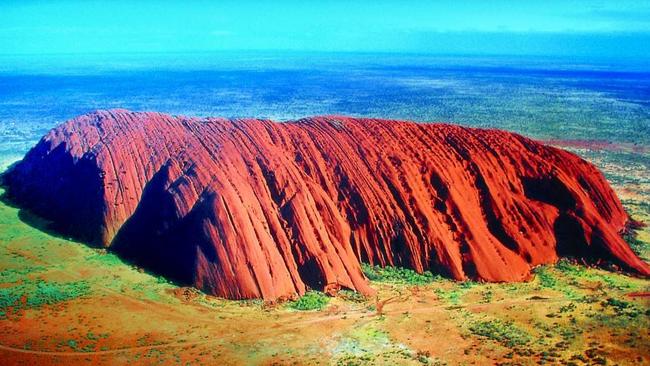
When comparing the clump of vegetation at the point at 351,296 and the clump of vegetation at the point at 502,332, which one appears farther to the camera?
the clump of vegetation at the point at 351,296

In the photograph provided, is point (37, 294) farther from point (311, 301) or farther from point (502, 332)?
point (502, 332)

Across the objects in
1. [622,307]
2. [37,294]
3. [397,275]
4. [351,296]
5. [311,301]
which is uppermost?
[397,275]

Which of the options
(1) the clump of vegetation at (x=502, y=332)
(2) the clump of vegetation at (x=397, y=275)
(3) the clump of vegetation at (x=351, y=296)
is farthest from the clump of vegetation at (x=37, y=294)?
(1) the clump of vegetation at (x=502, y=332)

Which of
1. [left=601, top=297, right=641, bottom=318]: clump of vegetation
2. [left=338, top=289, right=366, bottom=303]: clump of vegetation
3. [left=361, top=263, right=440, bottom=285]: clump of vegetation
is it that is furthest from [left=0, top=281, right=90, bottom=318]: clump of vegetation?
[left=601, top=297, right=641, bottom=318]: clump of vegetation

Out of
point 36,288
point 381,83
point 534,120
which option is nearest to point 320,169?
point 36,288

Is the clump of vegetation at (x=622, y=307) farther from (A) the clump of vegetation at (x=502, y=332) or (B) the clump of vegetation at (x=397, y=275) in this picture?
(B) the clump of vegetation at (x=397, y=275)

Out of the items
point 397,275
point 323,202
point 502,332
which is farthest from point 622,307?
point 323,202

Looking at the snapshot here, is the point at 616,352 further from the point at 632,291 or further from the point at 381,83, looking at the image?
the point at 381,83
